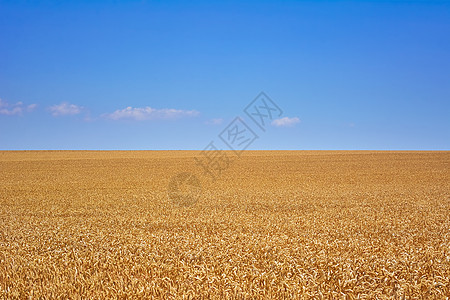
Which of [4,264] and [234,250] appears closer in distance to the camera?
[4,264]

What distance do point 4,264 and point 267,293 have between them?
5.27 metres

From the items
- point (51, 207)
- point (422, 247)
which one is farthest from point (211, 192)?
point (422, 247)

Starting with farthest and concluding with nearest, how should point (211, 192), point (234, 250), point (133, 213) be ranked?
point (211, 192), point (133, 213), point (234, 250)

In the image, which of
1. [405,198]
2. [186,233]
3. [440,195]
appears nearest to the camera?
[186,233]

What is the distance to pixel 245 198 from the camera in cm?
1625

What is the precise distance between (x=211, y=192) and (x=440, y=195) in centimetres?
1160

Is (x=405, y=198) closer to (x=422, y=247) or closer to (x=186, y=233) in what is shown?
(x=422, y=247)

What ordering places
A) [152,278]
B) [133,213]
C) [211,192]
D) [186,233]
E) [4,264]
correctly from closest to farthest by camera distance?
[152,278] → [4,264] → [186,233] → [133,213] → [211,192]

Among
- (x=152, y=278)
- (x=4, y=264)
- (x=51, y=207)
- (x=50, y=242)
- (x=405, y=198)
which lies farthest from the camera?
(x=405, y=198)

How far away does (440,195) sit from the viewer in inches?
672

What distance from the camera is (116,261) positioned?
682cm

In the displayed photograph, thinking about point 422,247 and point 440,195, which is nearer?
point 422,247

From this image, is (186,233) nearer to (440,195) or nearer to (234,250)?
(234,250)

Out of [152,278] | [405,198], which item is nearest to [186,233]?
[152,278]
